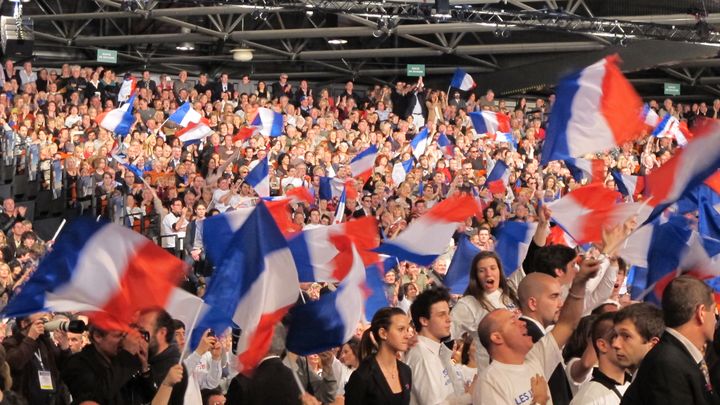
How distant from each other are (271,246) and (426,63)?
2974cm

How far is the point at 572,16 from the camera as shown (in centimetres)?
2475

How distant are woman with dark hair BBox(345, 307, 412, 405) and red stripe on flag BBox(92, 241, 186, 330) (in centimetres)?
110

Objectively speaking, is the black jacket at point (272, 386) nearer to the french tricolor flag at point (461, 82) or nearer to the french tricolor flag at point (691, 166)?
the french tricolor flag at point (691, 166)

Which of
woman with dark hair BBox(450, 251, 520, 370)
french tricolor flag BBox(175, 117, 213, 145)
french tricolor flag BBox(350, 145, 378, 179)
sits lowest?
french tricolor flag BBox(350, 145, 378, 179)

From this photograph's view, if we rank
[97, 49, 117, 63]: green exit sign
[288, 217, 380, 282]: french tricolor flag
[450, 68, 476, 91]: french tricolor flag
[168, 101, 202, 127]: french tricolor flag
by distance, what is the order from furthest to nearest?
[97, 49, 117, 63]: green exit sign < [450, 68, 476, 91]: french tricolor flag < [168, 101, 202, 127]: french tricolor flag < [288, 217, 380, 282]: french tricolor flag

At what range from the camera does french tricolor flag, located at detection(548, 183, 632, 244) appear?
9453 mm

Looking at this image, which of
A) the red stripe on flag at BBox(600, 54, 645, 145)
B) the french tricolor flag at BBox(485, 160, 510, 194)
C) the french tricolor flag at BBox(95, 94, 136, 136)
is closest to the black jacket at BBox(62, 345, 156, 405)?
the red stripe on flag at BBox(600, 54, 645, 145)

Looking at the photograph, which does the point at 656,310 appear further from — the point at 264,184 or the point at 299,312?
the point at 264,184

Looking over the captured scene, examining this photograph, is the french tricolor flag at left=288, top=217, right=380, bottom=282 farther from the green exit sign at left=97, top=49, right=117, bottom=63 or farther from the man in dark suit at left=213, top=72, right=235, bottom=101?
the green exit sign at left=97, top=49, right=117, bottom=63

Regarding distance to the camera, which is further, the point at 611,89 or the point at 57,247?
the point at 611,89

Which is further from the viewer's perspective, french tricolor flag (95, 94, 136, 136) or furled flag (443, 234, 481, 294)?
french tricolor flag (95, 94, 136, 136)

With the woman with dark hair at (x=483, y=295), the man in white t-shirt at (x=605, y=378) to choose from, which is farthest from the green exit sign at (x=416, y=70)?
the man in white t-shirt at (x=605, y=378)

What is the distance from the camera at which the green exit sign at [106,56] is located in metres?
30.9

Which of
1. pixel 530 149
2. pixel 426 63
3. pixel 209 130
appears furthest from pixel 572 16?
pixel 426 63
